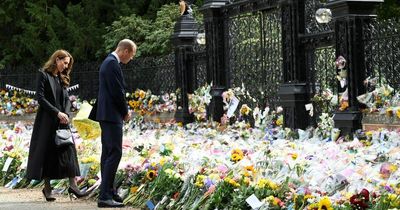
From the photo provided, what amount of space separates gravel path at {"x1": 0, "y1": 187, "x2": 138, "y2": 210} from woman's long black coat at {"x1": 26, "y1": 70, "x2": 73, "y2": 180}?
0.95 feet

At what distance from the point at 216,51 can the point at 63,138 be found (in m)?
4.40

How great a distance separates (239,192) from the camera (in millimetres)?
6977

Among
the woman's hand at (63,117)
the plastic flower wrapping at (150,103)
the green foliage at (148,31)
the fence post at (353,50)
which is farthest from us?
the green foliage at (148,31)

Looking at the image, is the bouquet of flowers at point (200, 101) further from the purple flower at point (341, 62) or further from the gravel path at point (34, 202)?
the purple flower at point (341, 62)

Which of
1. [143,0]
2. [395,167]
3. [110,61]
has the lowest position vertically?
[395,167]

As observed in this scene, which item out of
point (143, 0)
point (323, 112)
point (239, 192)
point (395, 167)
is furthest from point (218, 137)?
point (143, 0)

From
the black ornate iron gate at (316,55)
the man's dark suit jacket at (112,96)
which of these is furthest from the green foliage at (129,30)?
the man's dark suit jacket at (112,96)

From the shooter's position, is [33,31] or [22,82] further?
[33,31]

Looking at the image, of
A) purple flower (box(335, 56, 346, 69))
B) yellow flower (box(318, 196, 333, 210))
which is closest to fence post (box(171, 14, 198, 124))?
purple flower (box(335, 56, 346, 69))

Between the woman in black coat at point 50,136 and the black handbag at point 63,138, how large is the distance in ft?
0.25

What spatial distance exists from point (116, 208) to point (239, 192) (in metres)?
1.81

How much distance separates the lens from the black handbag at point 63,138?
9273mm

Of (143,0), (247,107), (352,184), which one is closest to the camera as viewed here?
(352,184)

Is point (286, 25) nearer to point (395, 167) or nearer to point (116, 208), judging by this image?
point (116, 208)
